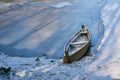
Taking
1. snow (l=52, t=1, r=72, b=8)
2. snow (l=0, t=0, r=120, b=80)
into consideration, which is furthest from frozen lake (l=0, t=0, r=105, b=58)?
snow (l=0, t=0, r=120, b=80)

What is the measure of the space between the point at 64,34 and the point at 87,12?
5216 millimetres

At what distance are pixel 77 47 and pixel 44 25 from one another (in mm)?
5012

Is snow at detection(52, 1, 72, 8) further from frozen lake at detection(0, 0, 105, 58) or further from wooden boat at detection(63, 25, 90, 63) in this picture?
wooden boat at detection(63, 25, 90, 63)

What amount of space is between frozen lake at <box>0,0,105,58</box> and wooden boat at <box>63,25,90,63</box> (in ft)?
1.93

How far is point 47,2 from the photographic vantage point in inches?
917

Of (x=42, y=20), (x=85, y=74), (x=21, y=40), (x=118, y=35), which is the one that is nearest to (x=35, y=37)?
(x=21, y=40)

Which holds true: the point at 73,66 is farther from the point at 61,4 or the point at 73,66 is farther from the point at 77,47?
the point at 61,4

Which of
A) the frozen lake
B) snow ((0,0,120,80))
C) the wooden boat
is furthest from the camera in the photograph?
the frozen lake

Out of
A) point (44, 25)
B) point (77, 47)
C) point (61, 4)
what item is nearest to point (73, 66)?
point (77, 47)

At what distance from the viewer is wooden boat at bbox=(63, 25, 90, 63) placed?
1094 cm

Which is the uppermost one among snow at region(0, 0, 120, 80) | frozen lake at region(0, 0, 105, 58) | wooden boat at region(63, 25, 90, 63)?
frozen lake at region(0, 0, 105, 58)

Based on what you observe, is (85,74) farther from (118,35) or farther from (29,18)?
(29,18)

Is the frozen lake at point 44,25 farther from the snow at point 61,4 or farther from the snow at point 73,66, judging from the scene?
the snow at point 73,66

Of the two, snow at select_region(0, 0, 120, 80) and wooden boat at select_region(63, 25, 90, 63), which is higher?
wooden boat at select_region(63, 25, 90, 63)
